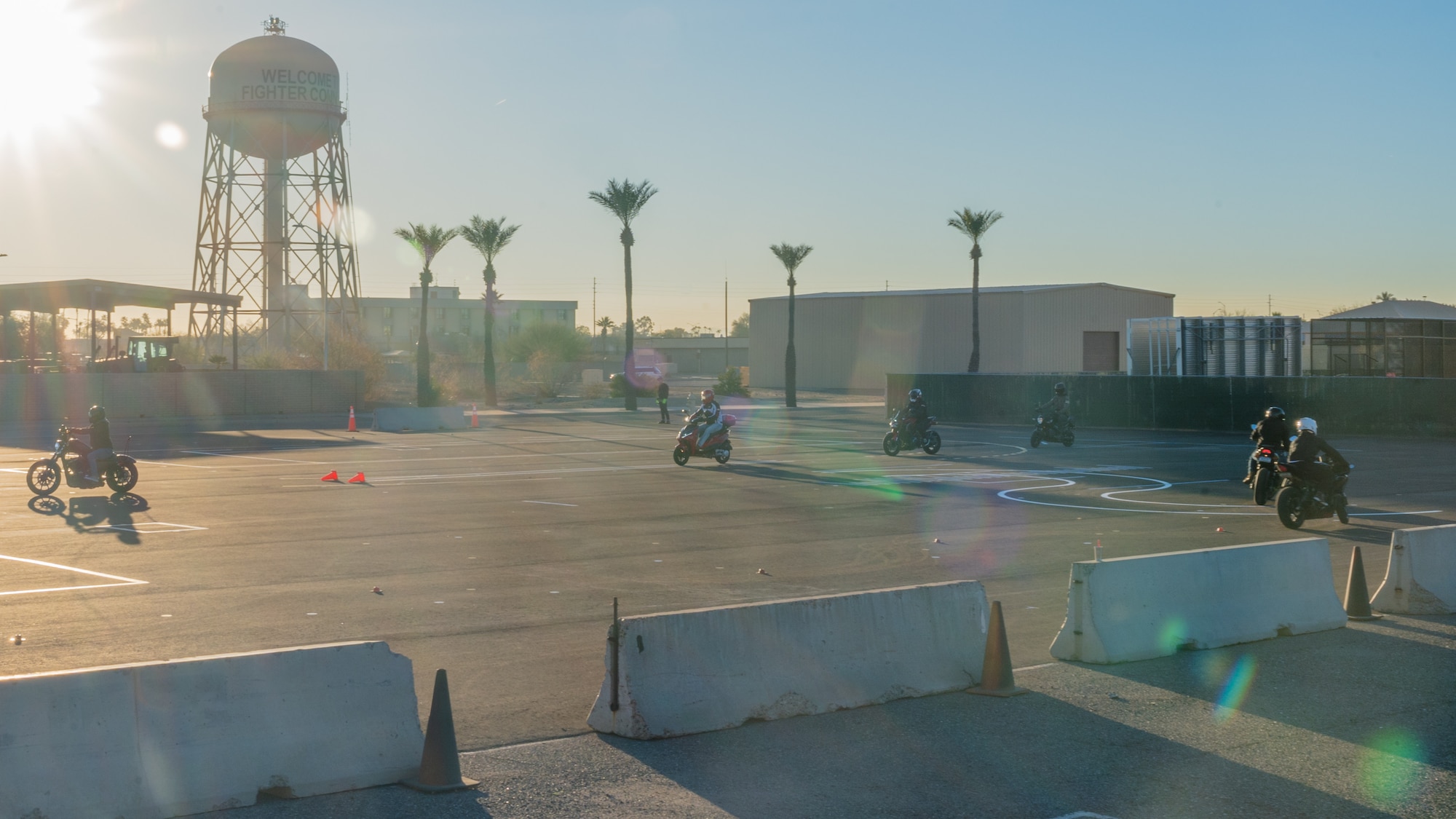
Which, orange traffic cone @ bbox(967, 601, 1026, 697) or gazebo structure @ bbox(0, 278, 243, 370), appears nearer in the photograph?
orange traffic cone @ bbox(967, 601, 1026, 697)

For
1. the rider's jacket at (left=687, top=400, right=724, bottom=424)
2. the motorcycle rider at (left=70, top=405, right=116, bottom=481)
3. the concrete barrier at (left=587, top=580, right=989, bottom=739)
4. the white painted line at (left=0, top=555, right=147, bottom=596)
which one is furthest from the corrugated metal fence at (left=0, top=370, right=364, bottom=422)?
the concrete barrier at (left=587, top=580, right=989, bottom=739)

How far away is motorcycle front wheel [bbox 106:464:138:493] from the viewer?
19.8 m

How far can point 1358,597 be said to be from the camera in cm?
1068

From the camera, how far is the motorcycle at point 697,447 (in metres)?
25.9

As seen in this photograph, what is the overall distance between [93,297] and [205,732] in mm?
49410

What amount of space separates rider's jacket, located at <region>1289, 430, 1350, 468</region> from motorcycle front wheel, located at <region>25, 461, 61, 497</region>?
57.7ft

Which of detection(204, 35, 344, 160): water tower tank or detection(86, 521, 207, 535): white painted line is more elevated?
detection(204, 35, 344, 160): water tower tank

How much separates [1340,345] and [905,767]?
4827 cm

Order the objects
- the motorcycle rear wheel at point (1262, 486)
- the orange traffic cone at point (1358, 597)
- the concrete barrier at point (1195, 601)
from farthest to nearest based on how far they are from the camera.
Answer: the motorcycle rear wheel at point (1262, 486), the orange traffic cone at point (1358, 597), the concrete barrier at point (1195, 601)

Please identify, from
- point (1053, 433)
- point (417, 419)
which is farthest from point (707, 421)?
point (417, 419)

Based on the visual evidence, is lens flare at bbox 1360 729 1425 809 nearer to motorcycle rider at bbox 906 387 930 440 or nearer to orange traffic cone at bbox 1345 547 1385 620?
orange traffic cone at bbox 1345 547 1385 620

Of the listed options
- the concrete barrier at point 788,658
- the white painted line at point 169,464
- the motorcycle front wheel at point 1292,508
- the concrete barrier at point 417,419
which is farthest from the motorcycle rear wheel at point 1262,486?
the concrete barrier at point 417,419

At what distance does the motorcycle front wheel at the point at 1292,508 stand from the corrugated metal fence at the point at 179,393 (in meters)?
39.8

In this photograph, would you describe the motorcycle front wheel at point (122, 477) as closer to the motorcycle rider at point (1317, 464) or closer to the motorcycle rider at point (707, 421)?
the motorcycle rider at point (707, 421)
